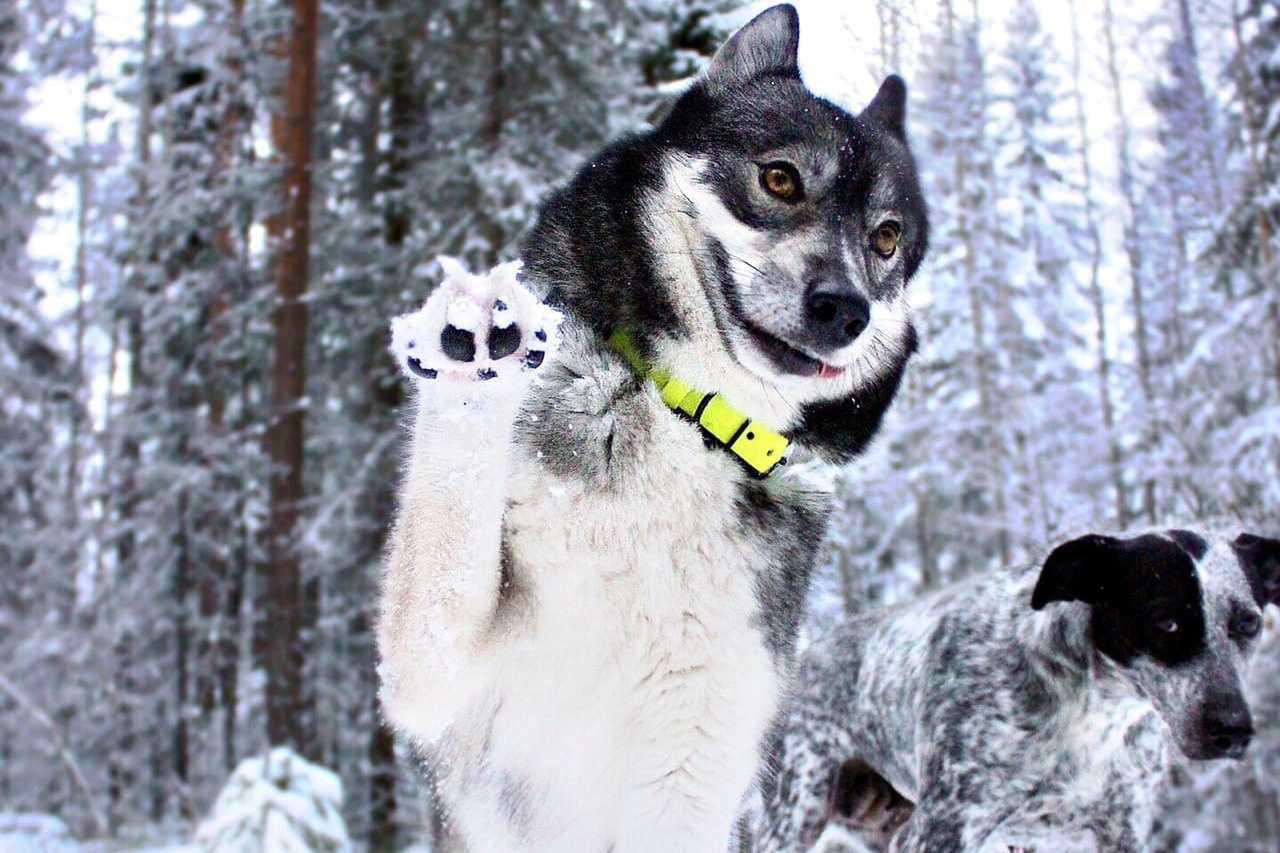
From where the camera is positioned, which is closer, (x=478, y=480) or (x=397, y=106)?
(x=478, y=480)

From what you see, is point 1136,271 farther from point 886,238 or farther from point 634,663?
point 634,663

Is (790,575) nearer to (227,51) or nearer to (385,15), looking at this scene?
(385,15)

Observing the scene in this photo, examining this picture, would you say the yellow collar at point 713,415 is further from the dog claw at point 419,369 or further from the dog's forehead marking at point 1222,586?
the dog's forehead marking at point 1222,586

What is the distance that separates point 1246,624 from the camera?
111 inches

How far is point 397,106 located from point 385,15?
3.88ft

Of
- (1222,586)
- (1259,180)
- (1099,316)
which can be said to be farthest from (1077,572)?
(1099,316)

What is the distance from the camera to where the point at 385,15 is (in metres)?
10.6

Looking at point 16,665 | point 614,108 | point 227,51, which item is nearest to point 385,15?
point 227,51

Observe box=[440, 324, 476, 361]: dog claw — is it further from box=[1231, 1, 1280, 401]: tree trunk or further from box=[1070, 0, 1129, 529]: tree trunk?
box=[1070, 0, 1129, 529]: tree trunk

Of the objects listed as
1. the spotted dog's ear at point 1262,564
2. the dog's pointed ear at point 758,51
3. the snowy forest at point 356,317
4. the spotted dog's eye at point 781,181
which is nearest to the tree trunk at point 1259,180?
the snowy forest at point 356,317

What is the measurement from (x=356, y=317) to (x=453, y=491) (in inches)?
400

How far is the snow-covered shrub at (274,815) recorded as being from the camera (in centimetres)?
590

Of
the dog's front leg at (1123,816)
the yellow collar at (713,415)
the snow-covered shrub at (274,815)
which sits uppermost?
the yellow collar at (713,415)

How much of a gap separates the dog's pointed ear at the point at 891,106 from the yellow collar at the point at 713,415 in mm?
1001
